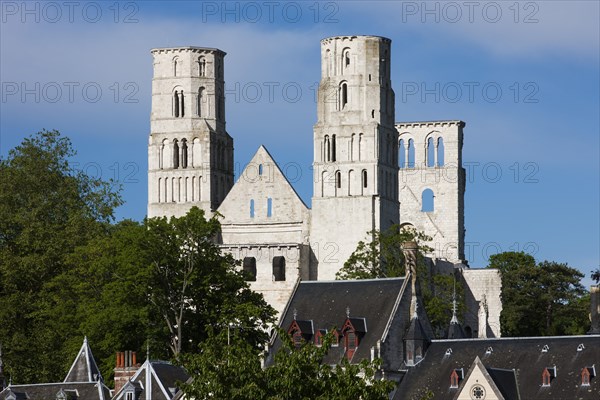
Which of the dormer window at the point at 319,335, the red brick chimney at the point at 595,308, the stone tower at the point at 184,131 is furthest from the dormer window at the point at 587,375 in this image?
the stone tower at the point at 184,131

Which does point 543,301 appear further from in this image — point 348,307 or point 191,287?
point 348,307

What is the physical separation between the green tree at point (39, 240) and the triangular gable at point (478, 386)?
2925cm

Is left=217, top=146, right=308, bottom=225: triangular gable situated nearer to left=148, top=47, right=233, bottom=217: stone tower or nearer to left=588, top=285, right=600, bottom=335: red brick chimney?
left=148, top=47, right=233, bottom=217: stone tower

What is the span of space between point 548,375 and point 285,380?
1395 centimetres

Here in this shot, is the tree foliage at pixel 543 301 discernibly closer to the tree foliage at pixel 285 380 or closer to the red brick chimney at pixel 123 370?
the red brick chimney at pixel 123 370

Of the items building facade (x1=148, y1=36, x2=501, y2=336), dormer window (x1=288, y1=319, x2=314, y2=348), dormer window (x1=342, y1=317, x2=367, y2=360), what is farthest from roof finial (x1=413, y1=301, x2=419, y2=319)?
building facade (x1=148, y1=36, x2=501, y2=336)

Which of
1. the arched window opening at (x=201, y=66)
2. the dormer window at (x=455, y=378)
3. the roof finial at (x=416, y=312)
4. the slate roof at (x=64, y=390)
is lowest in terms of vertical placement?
the slate roof at (x=64, y=390)

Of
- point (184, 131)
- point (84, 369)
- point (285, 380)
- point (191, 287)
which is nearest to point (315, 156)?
point (184, 131)

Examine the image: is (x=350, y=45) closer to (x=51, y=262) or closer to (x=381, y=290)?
(x=51, y=262)

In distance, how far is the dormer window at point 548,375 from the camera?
252ft

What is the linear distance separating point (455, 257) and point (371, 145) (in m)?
23.9

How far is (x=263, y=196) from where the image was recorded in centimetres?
13600

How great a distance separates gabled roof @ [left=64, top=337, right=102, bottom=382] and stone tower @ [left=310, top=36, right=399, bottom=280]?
1629 inches

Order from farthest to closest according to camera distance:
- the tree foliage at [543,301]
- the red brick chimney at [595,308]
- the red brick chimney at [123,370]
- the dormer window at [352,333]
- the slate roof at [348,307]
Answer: the tree foliage at [543,301] → the red brick chimney at [595,308] → the red brick chimney at [123,370] → the slate roof at [348,307] → the dormer window at [352,333]
